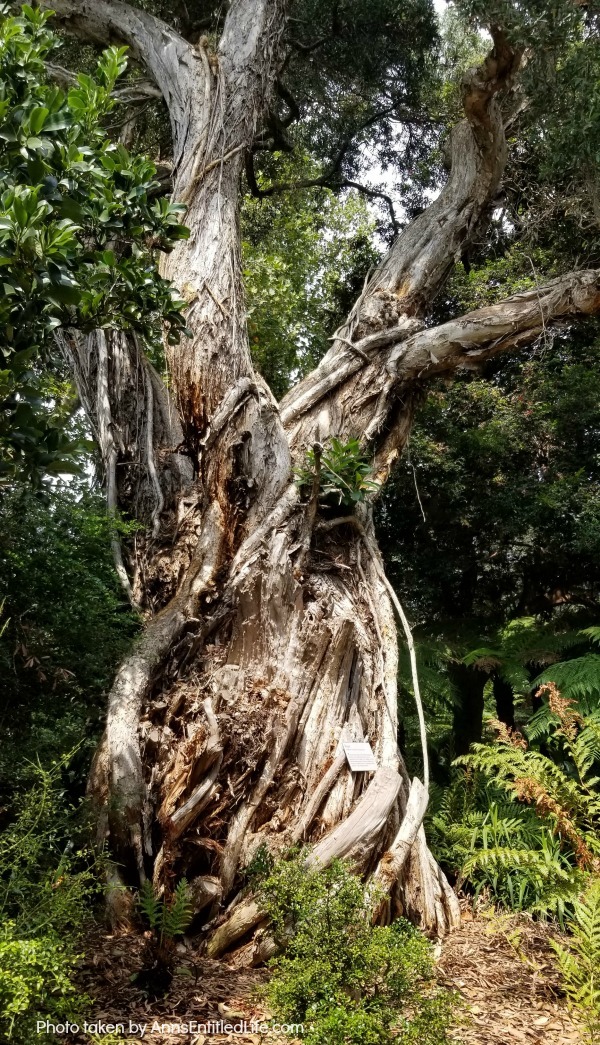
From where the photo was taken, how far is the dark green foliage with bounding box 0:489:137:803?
3.58 meters

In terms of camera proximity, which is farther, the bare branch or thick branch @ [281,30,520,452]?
the bare branch

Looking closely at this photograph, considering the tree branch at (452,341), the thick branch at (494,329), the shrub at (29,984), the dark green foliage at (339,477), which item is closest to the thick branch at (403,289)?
the tree branch at (452,341)

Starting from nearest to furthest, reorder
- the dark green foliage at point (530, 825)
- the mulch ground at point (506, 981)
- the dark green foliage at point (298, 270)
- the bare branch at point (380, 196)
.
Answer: the mulch ground at point (506, 981)
the dark green foliage at point (530, 825)
the dark green foliage at point (298, 270)
the bare branch at point (380, 196)

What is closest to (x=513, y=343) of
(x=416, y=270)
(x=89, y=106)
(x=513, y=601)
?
(x=416, y=270)

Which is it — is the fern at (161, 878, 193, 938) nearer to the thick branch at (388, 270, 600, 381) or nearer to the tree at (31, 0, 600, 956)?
the tree at (31, 0, 600, 956)

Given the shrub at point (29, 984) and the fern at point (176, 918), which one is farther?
the fern at point (176, 918)

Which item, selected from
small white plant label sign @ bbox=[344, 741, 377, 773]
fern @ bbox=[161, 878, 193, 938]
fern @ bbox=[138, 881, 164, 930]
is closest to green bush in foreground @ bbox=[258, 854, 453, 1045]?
fern @ bbox=[161, 878, 193, 938]

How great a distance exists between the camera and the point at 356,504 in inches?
212

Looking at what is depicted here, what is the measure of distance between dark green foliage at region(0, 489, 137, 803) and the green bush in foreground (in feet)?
4.21

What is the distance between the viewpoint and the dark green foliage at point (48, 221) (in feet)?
9.00

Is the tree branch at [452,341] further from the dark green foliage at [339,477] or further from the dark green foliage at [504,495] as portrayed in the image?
the dark green foliage at [339,477]

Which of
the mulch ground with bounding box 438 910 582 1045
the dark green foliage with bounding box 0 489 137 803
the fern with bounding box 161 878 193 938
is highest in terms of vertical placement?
the dark green foliage with bounding box 0 489 137 803

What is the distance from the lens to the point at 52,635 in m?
3.81

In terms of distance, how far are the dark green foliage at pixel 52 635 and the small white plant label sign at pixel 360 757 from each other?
1.38 meters
